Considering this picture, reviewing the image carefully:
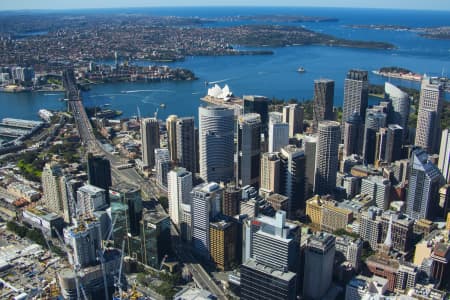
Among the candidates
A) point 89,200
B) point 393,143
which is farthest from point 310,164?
point 89,200

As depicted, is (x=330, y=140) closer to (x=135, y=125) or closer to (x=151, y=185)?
(x=151, y=185)

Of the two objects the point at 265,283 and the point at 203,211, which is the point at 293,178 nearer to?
the point at 203,211

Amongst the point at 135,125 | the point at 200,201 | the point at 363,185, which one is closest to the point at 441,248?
the point at 363,185

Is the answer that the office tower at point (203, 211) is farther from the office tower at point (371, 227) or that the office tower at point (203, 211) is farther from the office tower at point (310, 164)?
the office tower at point (310, 164)

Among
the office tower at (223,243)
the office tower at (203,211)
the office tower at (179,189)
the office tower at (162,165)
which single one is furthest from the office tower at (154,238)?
the office tower at (162,165)

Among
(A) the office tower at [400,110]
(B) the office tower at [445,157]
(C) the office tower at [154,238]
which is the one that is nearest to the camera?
(C) the office tower at [154,238]

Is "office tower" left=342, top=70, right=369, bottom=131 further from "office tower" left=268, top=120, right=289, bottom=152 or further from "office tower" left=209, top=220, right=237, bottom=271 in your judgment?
"office tower" left=209, top=220, right=237, bottom=271
